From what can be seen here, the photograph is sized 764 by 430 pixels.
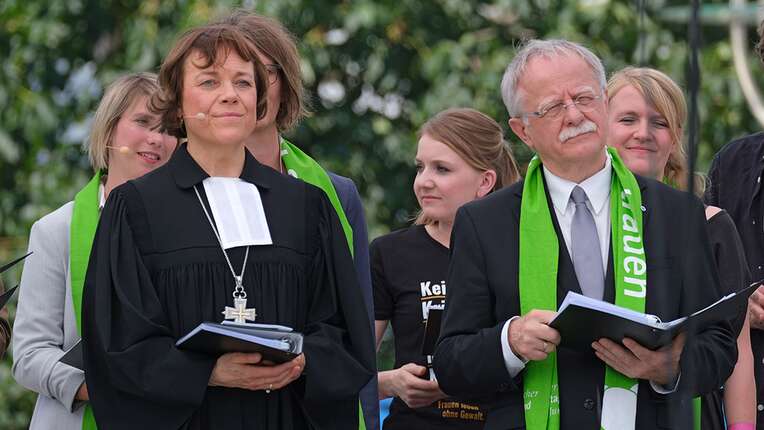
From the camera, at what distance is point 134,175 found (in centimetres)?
447

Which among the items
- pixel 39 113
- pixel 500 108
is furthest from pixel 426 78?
pixel 39 113

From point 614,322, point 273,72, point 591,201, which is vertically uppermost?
point 273,72

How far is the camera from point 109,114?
14.9ft

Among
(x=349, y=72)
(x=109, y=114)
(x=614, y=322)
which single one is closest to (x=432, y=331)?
(x=614, y=322)

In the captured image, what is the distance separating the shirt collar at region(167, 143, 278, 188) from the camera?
370 cm

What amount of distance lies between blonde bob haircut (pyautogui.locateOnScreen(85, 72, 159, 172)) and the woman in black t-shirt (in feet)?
3.14

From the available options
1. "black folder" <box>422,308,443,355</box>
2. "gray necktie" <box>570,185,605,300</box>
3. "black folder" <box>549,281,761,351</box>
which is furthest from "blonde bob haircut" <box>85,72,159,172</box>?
"black folder" <box>549,281,761,351</box>

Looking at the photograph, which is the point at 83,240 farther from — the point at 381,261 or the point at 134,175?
the point at 381,261

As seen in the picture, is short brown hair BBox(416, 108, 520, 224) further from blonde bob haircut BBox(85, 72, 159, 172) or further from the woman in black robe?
the woman in black robe

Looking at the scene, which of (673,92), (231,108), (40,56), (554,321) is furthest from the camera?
(40,56)

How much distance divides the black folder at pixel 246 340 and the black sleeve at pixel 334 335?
133 millimetres

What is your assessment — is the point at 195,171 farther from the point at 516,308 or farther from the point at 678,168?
the point at 678,168

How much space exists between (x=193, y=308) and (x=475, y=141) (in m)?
1.69

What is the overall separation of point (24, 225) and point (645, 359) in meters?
6.05
